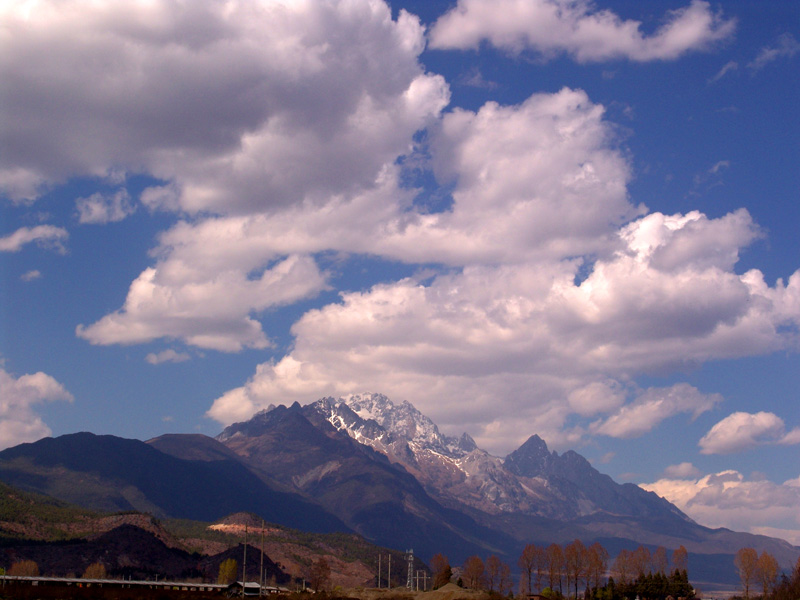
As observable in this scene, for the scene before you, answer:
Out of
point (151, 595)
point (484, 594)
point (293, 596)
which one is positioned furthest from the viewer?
point (484, 594)

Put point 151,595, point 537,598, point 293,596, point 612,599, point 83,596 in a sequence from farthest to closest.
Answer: point 612,599
point 537,598
point 293,596
point 151,595
point 83,596

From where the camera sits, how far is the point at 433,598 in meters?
145

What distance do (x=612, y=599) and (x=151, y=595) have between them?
4692 inches

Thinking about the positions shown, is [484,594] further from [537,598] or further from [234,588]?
[234,588]

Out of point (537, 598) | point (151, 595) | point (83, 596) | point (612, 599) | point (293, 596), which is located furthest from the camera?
point (612, 599)

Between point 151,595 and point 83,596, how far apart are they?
1172cm

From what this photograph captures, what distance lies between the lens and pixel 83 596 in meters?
116

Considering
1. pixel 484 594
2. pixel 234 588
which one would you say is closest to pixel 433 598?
pixel 484 594

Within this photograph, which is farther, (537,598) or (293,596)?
(537,598)

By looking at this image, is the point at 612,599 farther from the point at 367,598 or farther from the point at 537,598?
the point at 367,598

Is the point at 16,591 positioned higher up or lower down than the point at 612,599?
higher up

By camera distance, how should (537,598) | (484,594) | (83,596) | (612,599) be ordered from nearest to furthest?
(83,596), (484,594), (537,598), (612,599)

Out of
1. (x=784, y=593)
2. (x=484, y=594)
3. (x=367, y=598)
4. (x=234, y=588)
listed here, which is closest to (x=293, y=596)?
(x=367, y=598)

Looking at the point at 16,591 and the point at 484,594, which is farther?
the point at 484,594
